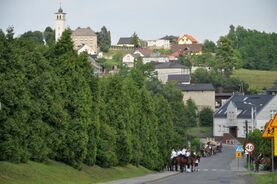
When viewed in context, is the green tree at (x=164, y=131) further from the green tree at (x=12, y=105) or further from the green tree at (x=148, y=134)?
the green tree at (x=12, y=105)

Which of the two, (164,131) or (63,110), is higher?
(63,110)

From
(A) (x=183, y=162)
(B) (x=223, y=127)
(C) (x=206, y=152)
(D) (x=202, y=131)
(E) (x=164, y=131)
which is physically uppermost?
(E) (x=164, y=131)

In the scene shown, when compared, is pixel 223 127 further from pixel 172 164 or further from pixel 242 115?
pixel 172 164

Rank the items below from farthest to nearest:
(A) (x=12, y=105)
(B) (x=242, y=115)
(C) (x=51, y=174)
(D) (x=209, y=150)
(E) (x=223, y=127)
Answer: (E) (x=223, y=127), (B) (x=242, y=115), (D) (x=209, y=150), (C) (x=51, y=174), (A) (x=12, y=105)

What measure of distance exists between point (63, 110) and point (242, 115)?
4513 inches

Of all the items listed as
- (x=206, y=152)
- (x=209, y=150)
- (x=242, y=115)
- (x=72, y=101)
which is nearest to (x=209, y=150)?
(x=209, y=150)

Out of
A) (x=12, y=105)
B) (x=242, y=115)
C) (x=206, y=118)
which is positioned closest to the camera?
(x=12, y=105)

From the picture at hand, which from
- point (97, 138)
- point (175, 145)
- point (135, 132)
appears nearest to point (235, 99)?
point (175, 145)

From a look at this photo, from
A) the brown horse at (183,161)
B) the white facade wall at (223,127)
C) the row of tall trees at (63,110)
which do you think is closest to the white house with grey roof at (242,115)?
the white facade wall at (223,127)

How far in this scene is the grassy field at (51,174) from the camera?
Answer: 32.5 m

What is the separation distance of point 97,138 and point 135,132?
38.1ft

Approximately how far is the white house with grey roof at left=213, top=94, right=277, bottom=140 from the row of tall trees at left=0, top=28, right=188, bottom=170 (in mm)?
82059

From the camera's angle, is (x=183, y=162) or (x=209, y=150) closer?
(x=183, y=162)

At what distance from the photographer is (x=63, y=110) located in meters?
41.6
